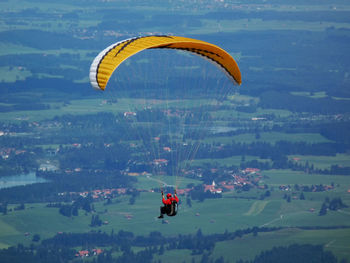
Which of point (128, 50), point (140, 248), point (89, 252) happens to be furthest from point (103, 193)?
point (128, 50)

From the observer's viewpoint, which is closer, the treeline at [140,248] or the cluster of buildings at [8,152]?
the treeline at [140,248]

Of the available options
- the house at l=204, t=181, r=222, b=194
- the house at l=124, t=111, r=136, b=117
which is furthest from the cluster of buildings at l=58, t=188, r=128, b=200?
the house at l=124, t=111, r=136, b=117

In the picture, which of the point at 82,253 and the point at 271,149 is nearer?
the point at 82,253

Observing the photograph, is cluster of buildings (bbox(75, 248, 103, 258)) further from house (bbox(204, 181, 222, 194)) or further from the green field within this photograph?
house (bbox(204, 181, 222, 194))

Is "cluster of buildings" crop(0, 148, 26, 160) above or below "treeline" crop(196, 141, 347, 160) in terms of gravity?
below

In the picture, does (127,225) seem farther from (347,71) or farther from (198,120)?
(347,71)

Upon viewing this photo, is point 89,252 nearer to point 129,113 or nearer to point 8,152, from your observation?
point 8,152

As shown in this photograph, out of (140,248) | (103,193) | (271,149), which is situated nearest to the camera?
(140,248)

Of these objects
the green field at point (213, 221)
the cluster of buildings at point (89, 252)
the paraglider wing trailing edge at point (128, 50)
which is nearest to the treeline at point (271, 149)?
the green field at point (213, 221)

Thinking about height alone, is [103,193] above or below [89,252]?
above

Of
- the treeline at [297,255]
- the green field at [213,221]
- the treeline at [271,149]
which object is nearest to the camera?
the treeline at [297,255]

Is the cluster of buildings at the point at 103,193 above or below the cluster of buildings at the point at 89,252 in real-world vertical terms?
above

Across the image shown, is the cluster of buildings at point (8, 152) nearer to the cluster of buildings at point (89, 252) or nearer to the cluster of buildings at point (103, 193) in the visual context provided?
the cluster of buildings at point (103, 193)
